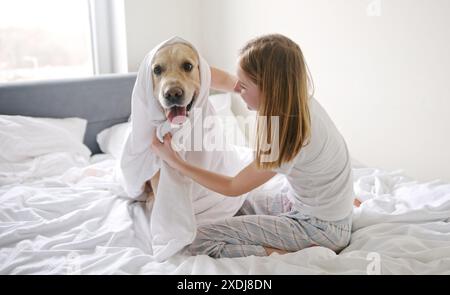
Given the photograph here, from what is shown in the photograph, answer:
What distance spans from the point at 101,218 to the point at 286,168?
0.71m

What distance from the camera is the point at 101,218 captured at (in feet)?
4.89

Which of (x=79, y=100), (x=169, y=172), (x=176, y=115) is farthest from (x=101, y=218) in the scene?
(x=79, y=100)

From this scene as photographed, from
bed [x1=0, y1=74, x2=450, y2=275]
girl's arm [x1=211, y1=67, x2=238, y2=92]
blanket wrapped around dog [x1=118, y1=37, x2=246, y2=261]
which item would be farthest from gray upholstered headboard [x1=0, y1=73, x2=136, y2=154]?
girl's arm [x1=211, y1=67, x2=238, y2=92]

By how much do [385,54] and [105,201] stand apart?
1.37 m

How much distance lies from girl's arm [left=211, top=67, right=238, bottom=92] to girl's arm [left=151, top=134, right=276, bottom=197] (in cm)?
34

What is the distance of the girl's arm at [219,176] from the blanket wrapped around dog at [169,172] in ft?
0.18

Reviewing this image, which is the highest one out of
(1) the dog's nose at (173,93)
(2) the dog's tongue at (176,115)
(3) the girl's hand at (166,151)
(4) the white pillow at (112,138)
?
(1) the dog's nose at (173,93)

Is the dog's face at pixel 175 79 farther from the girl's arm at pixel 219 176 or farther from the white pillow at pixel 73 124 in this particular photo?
the white pillow at pixel 73 124

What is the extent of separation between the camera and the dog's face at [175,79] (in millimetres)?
1271

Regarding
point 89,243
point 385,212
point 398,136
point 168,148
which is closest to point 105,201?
point 89,243

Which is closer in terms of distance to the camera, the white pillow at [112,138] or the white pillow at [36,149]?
the white pillow at [36,149]

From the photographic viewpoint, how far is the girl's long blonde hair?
Answer: 114 cm

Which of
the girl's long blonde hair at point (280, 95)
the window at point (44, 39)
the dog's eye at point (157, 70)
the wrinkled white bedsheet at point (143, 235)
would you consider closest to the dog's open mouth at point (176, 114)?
the dog's eye at point (157, 70)

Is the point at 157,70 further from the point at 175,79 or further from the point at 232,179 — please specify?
the point at 232,179
